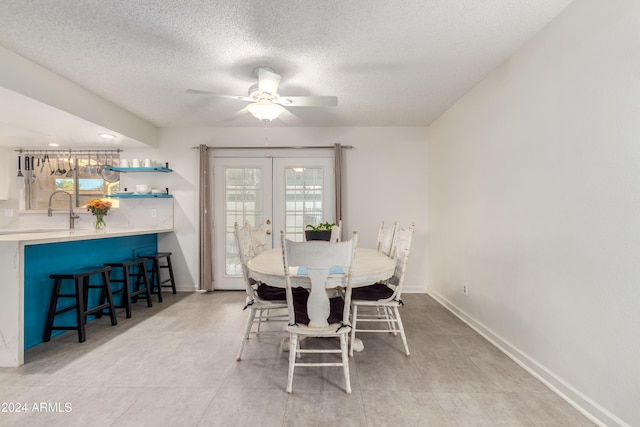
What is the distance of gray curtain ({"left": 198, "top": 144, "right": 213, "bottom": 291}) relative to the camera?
4297mm

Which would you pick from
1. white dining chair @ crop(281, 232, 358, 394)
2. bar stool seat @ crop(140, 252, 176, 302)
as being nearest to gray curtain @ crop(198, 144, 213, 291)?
bar stool seat @ crop(140, 252, 176, 302)

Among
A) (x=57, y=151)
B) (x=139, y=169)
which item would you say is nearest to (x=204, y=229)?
(x=139, y=169)

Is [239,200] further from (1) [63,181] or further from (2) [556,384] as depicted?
(2) [556,384]

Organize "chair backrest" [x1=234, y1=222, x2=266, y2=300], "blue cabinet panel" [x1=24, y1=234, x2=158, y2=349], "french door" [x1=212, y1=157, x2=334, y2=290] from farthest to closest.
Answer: "french door" [x1=212, y1=157, x2=334, y2=290] → "blue cabinet panel" [x1=24, y1=234, x2=158, y2=349] → "chair backrest" [x1=234, y1=222, x2=266, y2=300]

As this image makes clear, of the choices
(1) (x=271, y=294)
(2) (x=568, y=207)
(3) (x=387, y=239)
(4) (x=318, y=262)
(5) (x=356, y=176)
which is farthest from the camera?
(5) (x=356, y=176)

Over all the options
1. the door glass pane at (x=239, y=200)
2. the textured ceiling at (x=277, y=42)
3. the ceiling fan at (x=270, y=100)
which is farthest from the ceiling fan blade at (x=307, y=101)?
the door glass pane at (x=239, y=200)

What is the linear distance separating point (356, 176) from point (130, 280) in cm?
343

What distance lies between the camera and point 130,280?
12.6 feet

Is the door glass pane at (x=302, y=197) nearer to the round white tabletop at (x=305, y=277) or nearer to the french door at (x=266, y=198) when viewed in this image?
the french door at (x=266, y=198)

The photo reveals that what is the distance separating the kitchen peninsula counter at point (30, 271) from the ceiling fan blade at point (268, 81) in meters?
2.12

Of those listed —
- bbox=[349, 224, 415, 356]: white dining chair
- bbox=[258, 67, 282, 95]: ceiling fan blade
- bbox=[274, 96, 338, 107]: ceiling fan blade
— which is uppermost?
bbox=[258, 67, 282, 95]: ceiling fan blade

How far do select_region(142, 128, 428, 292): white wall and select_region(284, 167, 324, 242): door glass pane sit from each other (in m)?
0.40

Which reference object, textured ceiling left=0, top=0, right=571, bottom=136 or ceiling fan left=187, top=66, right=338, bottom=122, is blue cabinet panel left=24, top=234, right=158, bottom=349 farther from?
ceiling fan left=187, top=66, right=338, bottom=122

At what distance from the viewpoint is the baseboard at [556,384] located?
1550mm
